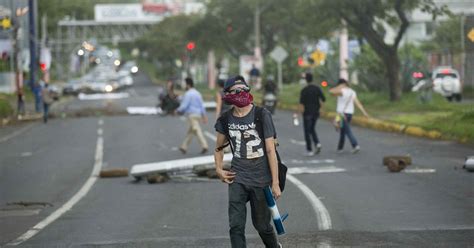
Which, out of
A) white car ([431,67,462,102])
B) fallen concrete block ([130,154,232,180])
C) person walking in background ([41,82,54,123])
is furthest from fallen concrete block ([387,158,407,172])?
white car ([431,67,462,102])

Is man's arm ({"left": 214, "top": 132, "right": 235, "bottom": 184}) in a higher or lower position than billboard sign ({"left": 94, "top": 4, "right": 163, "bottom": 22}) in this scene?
lower

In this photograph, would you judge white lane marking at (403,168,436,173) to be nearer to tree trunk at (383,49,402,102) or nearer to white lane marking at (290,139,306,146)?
white lane marking at (290,139,306,146)

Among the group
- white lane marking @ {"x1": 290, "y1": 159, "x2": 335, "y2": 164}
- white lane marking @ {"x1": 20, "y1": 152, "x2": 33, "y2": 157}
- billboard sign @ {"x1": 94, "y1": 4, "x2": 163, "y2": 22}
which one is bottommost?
white lane marking @ {"x1": 20, "y1": 152, "x2": 33, "y2": 157}

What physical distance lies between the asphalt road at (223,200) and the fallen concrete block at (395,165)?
16 centimetres

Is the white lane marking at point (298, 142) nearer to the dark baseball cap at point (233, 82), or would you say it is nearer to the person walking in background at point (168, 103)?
the person walking in background at point (168, 103)

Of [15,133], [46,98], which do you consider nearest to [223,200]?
[15,133]

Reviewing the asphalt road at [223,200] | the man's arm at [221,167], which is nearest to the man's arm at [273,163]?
the man's arm at [221,167]

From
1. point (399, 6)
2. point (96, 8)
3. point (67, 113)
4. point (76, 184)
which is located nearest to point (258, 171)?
point (76, 184)

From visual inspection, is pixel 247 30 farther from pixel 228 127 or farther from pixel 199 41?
pixel 228 127

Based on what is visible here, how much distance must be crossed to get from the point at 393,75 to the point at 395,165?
22.4 meters

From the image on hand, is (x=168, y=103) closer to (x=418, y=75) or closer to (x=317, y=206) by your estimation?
(x=418, y=75)

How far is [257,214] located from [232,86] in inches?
45.9

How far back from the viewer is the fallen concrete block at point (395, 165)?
A: 19.2m

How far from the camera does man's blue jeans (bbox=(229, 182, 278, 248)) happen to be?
924cm
